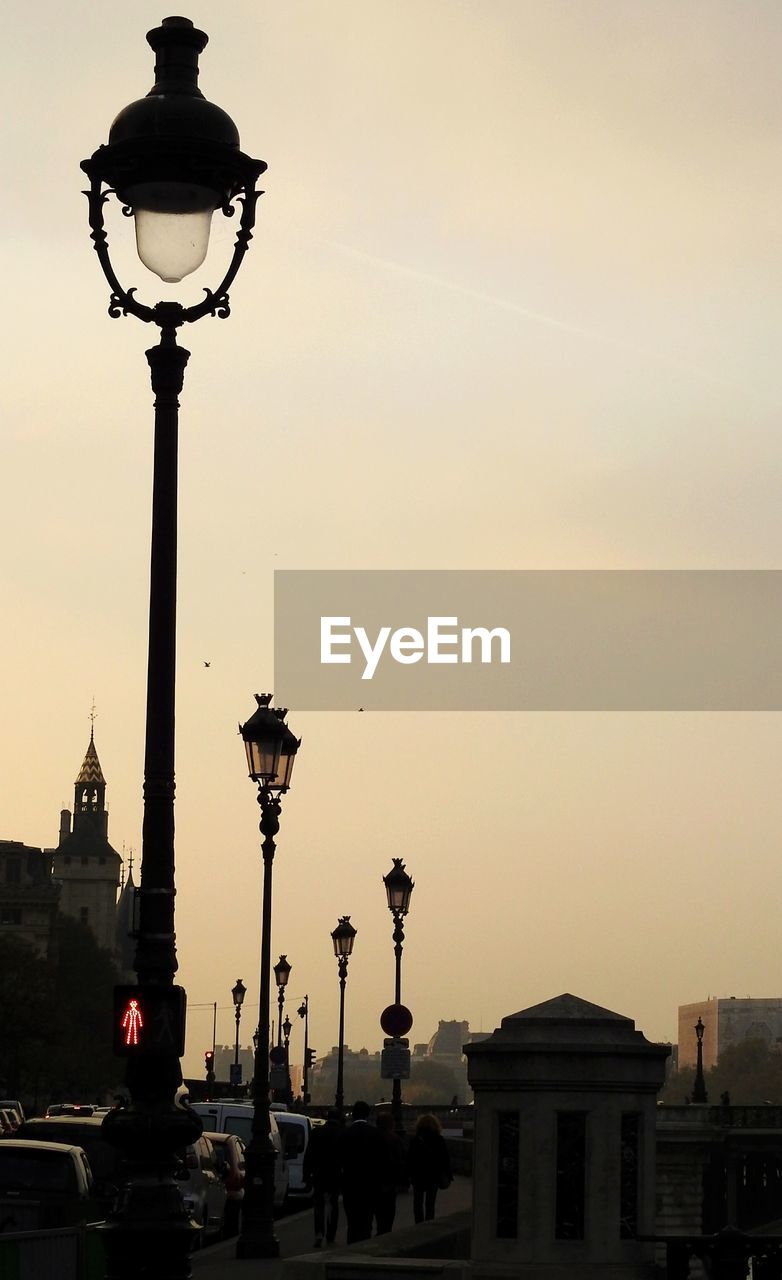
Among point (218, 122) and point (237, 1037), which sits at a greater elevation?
point (218, 122)

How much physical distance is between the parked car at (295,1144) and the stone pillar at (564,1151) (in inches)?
1151

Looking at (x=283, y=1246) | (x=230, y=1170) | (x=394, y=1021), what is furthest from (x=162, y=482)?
(x=394, y=1021)

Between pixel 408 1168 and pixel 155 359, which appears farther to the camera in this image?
pixel 408 1168

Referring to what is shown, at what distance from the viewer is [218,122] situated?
11.0 m

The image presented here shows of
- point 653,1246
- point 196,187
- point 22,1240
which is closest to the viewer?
point 196,187

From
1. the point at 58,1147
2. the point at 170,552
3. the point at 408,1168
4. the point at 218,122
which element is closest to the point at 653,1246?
the point at 170,552

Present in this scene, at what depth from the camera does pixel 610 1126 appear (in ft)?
37.4

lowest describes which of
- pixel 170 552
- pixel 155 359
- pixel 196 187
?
pixel 170 552

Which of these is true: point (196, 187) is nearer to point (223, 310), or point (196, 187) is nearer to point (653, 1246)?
point (223, 310)

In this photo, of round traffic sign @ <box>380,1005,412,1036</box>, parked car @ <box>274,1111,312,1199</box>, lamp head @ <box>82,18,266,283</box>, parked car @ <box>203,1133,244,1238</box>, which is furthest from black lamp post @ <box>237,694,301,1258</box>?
lamp head @ <box>82,18,266,283</box>

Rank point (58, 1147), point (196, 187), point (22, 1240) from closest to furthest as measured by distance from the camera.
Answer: point (196, 187) → point (22, 1240) → point (58, 1147)

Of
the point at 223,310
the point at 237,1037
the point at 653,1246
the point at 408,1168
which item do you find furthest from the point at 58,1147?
the point at 237,1037

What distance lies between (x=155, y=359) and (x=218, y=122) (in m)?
1.25

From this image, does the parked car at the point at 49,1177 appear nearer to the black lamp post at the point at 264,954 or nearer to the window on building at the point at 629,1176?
the black lamp post at the point at 264,954
